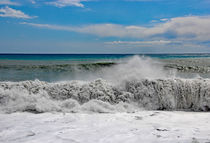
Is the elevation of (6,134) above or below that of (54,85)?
Answer: below

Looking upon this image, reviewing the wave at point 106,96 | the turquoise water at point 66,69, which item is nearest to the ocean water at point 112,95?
the wave at point 106,96

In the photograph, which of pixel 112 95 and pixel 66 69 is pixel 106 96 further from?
pixel 66 69

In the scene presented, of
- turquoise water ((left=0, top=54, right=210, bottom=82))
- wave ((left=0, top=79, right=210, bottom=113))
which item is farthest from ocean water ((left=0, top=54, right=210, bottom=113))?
turquoise water ((left=0, top=54, right=210, bottom=82))

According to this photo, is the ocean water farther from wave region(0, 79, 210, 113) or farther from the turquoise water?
the turquoise water

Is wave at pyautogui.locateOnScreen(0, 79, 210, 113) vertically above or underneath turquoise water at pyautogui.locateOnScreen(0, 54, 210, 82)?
underneath

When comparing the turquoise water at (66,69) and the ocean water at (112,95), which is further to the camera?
the turquoise water at (66,69)

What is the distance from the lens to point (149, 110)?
176 inches

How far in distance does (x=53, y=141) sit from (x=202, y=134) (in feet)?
7.33

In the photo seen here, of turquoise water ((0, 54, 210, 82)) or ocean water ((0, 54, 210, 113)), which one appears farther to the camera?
turquoise water ((0, 54, 210, 82))

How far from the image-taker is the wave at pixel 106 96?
4.36 meters

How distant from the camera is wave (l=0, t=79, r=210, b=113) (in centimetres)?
436

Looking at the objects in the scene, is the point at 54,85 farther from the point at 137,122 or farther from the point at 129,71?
the point at 137,122

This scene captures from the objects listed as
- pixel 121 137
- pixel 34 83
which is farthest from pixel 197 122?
pixel 34 83

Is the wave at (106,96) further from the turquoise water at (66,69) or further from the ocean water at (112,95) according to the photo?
the turquoise water at (66,69)
